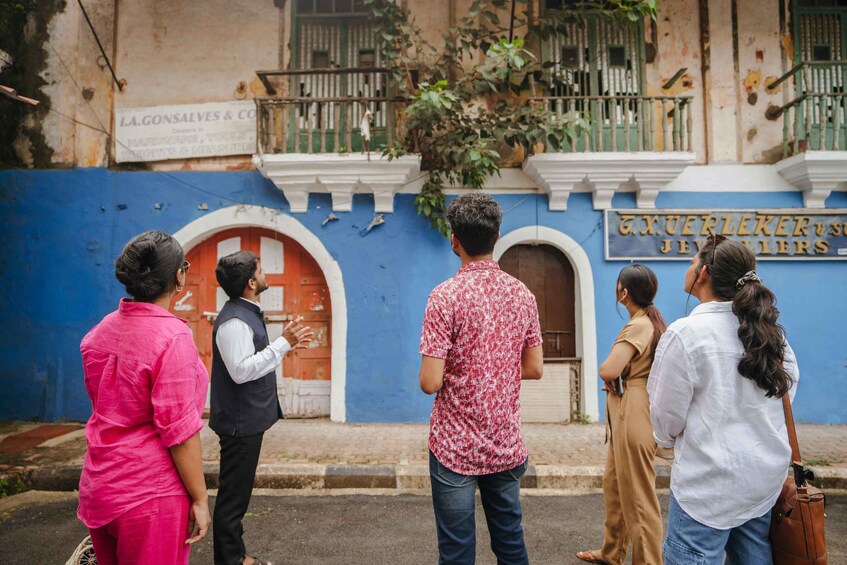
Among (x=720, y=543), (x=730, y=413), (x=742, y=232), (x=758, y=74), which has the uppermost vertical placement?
(x=758, y=74)

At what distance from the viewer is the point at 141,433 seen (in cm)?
171

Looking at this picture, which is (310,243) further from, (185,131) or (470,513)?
(470,513)

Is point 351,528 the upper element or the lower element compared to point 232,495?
lower

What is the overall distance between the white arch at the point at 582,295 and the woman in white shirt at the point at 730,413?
16.0ft

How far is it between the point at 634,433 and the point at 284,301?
5.29 m

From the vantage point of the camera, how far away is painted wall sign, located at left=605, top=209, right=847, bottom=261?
6.66m

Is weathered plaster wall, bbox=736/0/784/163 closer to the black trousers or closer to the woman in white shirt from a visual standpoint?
the woman in white shirt

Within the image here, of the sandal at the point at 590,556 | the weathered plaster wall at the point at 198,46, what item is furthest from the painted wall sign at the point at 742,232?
the weathered plaster wall at the point at 198,46

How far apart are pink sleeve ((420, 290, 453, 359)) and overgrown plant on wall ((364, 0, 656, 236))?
4298 mm

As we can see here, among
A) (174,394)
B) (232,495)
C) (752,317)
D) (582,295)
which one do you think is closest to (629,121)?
(582,295)

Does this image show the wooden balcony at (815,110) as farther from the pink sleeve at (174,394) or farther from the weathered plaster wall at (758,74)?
the pink sleeve at (174,394)

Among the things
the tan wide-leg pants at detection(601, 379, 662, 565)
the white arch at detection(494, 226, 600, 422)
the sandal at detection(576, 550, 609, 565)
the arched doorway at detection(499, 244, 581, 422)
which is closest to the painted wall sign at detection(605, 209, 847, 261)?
the white arch at detection(494, 226, 600, 422)

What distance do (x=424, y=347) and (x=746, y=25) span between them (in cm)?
775

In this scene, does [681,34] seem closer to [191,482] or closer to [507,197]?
[507,197]
